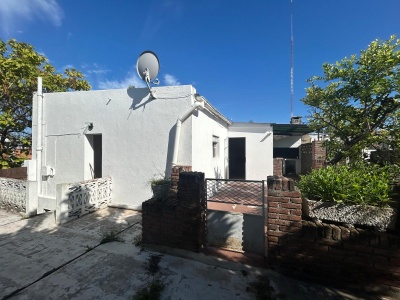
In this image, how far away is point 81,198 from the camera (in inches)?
206

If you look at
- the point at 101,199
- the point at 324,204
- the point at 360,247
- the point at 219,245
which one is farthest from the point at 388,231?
the point at 101,199

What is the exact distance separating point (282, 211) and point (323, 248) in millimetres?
686

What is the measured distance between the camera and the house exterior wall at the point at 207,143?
19.1ft

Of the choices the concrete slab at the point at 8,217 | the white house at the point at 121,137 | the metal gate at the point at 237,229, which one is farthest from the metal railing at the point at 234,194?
the concrete slab at the point at 8,217

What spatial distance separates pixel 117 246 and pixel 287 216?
3.18m

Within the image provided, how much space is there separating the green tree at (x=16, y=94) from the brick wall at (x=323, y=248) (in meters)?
10.2

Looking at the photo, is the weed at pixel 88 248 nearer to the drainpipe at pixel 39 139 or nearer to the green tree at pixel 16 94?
the drainpipe at pixel 39 139

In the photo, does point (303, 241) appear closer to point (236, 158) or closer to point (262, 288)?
point (262, 288)

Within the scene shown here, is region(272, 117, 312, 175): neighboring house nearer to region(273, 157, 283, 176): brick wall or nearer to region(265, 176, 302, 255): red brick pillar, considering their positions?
region(273, 157, 283, 176): brick wall

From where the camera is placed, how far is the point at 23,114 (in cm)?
873

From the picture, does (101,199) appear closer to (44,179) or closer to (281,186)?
(44,179)

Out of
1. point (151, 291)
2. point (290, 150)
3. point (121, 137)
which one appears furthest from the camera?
point (290, 150)

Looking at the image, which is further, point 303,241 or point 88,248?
point 88,248

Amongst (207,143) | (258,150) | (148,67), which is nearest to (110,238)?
(207,143)
